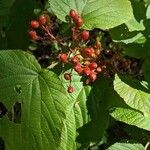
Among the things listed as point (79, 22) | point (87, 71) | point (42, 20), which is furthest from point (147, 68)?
point (42, 20)

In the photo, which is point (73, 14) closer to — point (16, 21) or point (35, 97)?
point (35, 97)

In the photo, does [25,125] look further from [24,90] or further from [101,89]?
[101,89]

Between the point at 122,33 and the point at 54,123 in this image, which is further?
the point at 122,33

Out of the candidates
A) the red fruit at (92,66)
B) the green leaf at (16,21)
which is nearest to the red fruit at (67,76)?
the red fruit at (92,66)

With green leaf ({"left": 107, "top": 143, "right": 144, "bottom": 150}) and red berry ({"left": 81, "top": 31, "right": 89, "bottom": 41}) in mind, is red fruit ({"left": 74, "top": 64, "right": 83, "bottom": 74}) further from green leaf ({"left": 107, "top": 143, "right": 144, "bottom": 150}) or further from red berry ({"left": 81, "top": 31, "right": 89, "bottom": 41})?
green leaf ({"left": 107, "top": 143, "right": 144, "bottom": 150})

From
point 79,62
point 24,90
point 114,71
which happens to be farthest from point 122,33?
point 24,90

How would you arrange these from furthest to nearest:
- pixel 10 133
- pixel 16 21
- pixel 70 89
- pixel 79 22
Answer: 1. pixel 16 21
2. pixel 10 133
3. pixel 70 89
4. pixel 79 22
